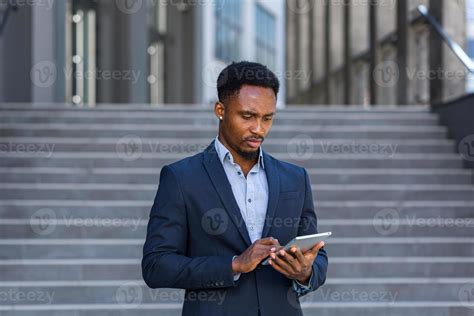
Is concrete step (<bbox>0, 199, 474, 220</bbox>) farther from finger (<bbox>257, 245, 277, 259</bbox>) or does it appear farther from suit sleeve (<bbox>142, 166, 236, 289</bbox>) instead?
finger (<bbox>257, 245, 277, 259</bbox>)

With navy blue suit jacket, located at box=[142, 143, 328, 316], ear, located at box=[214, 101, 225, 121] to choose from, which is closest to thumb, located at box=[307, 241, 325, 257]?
navy blue suit jacket, located at box=[142, 143, 328, 316]

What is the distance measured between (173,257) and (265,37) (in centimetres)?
4869

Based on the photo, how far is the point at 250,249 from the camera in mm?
2221

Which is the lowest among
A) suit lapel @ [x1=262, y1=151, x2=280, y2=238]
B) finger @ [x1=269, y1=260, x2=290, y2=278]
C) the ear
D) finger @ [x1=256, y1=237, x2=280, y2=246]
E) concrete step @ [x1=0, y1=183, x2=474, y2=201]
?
concrete step @ [x1=0, y1=183, x2=474, y2=201]

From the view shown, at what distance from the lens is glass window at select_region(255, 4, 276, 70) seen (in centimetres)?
4872

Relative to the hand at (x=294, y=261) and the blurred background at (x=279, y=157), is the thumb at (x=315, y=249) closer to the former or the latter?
the hand at (x=294, y=261)

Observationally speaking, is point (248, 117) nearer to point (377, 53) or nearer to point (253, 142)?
point (253, 142)

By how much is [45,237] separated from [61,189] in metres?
A: 0.77

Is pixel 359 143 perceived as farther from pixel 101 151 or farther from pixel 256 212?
pixel 256 212

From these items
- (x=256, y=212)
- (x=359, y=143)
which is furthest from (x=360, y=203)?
(x=256, y=212)

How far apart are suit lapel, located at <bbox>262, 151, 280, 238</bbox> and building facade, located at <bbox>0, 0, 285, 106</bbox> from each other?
27.8 ft

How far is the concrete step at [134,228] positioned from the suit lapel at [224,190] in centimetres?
502

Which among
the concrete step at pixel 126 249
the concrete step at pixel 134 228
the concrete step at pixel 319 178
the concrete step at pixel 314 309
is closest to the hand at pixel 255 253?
the concrete step at pixel 314 309

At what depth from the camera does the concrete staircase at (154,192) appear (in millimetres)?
6684
